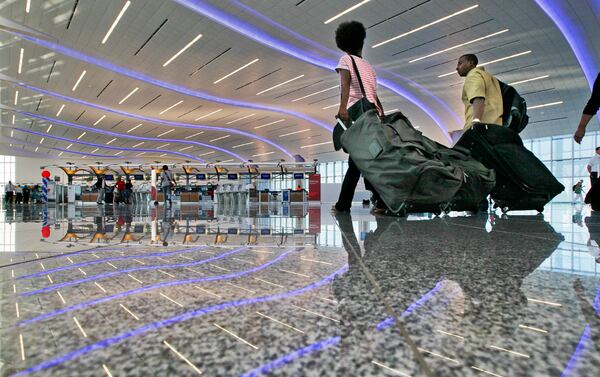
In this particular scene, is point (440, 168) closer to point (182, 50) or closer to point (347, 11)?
point (347, 11)

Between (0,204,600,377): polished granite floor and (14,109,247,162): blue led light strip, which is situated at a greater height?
(14,109,247,162): blue led light strip

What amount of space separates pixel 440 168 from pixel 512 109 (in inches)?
79.4

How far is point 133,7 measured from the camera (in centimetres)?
1416

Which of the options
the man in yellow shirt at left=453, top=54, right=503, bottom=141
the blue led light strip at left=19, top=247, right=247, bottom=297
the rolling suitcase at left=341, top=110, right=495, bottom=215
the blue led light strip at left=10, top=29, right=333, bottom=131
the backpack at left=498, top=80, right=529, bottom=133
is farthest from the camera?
the blue led light strip at left=10, top=29, right=333, bottom=131

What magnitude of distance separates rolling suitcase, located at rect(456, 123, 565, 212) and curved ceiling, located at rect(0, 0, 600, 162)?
11.0 m

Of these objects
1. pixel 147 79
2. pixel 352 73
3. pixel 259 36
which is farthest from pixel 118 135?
pixel 352 73

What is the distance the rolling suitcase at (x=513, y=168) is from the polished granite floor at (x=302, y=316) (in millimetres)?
2623

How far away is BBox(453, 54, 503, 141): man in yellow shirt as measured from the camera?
3684mm

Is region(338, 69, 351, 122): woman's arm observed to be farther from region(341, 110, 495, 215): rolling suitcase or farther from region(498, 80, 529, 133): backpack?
region(498, 80, 529, 133): backpack

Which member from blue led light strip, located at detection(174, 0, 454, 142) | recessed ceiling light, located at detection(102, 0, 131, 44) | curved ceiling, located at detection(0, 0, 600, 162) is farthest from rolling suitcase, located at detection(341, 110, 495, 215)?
recessed ceiling light, located at detection(102, 0, 131, 44)

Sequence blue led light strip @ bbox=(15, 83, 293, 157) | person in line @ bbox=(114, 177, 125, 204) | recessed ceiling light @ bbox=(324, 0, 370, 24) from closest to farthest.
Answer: recessed ceiling light @ bbox=(324, 0, 370, 24) → person in line @ bbox=(114, 177, 125, 204) → blue led light strip @ bbox=(15, 83, 293, 157)

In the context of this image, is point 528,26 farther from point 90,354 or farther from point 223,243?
point 90,354

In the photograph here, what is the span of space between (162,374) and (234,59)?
19.5 metres

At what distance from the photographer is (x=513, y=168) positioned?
355 cm
